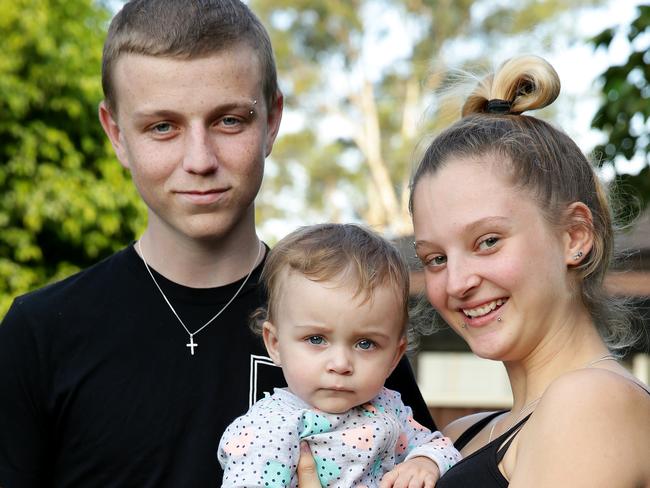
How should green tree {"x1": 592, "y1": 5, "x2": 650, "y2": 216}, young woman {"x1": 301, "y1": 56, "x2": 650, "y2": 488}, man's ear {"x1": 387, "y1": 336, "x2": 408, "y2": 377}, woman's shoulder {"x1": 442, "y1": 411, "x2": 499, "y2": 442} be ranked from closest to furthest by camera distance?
young woman {"x1": 301, "y1": 56, "x2": 650, "y2": 488}
man's ear {"x1": 387, "y1": 336, "x2": 408, "y2": 377}
woman's shoulder {"x1": 442, "y1": 411, "x2": 499, "y2": 442}
green tree {"x1": 592, "y1": 5, "x2": 650, "y2": 216}

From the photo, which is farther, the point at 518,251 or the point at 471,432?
the point at 471,432

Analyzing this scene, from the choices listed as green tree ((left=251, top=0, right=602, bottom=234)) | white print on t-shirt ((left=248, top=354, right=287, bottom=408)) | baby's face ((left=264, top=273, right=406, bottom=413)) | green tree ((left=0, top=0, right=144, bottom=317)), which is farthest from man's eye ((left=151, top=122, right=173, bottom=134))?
green tree ((left=251, top=0, right=602, bottom=234))

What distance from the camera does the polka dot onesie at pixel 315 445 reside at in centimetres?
279

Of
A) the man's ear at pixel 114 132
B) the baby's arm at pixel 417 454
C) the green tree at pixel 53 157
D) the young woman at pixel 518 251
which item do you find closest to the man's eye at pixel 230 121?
the man's ear at pixel 114 132

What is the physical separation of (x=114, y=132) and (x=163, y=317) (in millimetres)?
666

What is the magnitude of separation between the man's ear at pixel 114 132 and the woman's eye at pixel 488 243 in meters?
1.24

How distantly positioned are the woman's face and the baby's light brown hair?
168mm

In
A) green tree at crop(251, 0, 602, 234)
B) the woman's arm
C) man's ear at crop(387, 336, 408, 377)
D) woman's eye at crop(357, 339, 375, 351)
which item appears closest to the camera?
the woman's arm

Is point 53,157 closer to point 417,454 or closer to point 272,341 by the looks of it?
point 272,341

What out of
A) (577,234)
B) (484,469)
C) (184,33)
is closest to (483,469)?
(484,469)

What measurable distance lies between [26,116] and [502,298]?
9921mm

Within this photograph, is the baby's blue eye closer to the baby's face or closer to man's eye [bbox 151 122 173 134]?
the baby's face

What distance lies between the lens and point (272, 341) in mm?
3090

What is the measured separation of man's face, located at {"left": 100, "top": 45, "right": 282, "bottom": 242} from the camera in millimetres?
3074
